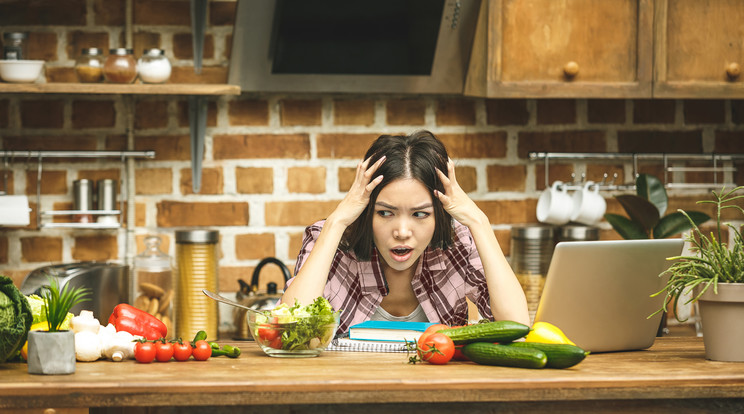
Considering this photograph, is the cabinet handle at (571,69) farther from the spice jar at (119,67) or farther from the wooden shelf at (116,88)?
the spice jar at (119,67)

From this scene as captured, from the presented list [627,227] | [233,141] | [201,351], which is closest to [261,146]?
[233,141]

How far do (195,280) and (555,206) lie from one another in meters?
1.15

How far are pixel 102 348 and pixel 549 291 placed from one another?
2.67ft

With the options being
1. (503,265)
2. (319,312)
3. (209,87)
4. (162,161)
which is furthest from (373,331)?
(162,161)

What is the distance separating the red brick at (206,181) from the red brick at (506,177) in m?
0.88

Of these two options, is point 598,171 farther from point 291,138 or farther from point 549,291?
point 549,291

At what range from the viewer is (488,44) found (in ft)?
8.14

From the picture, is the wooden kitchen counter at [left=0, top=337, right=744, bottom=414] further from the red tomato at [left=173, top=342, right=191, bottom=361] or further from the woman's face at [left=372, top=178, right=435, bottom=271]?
the woman's face at [left=372, top=178, right=435, bottom=271]

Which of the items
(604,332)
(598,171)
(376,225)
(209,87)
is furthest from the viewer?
(598,171)

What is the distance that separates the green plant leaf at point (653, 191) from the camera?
2.57m

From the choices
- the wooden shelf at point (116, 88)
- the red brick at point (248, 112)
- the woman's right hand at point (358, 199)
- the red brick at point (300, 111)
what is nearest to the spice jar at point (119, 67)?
the wooden shelf at point (116, 88)

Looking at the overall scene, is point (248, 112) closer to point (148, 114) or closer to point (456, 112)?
point (148, 114)

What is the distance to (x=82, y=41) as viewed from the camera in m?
2.60

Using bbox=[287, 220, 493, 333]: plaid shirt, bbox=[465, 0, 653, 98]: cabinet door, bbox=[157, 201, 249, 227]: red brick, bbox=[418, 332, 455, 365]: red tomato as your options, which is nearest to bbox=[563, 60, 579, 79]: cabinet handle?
bbox=[465, 0, 653, 98]: cabinet door
